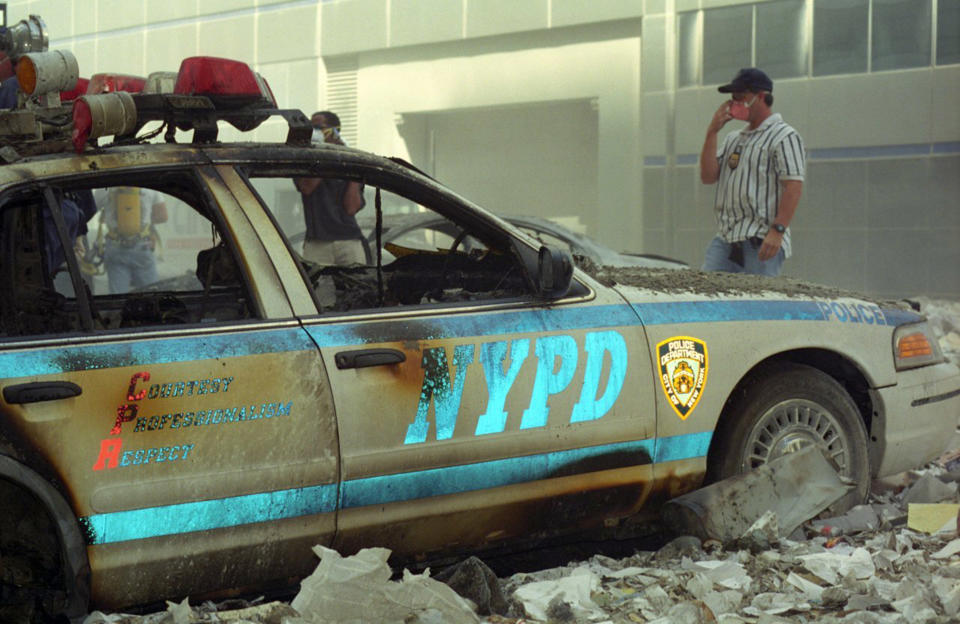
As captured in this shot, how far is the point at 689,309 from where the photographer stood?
4.48 metres

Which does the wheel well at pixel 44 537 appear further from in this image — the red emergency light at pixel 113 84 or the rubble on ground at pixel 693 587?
the red emergency light at pixel 113 84

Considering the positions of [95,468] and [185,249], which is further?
[185,249]

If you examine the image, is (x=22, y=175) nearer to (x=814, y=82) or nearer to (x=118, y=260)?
(x=118, y=260)

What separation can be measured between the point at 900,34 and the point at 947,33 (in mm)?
644

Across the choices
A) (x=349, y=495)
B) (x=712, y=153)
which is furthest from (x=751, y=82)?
(x=349, y=495)

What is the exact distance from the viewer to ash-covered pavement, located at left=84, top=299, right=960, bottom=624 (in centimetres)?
347

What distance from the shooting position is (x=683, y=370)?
4.39 metres

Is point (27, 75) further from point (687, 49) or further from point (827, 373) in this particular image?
point (687, 49)

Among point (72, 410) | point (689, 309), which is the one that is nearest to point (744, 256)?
point (689, 309)

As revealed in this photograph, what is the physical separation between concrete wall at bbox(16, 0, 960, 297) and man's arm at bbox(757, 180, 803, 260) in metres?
12.1

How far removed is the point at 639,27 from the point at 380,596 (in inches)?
Result: 728

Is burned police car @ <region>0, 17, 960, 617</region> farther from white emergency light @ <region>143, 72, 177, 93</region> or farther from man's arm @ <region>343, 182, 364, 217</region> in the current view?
man's arm @ <region>343, 182, 364, 217</region>

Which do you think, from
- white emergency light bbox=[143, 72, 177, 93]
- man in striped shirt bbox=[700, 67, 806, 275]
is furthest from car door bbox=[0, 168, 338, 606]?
man in striped shirt bbox=[700, 67, 806, 275]

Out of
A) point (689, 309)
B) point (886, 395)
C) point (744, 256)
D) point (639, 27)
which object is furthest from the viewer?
point (639, 27)
